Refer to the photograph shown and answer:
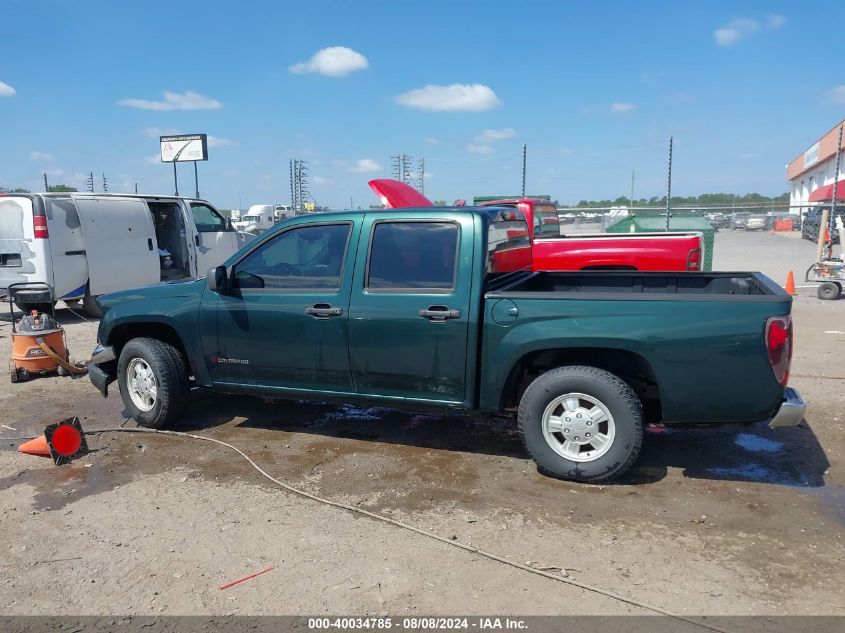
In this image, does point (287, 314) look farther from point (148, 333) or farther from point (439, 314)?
point (148, 333)

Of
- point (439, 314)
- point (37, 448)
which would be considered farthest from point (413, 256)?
point (37, 448)

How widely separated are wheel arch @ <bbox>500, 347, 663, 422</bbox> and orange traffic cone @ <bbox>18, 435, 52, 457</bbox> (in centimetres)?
341

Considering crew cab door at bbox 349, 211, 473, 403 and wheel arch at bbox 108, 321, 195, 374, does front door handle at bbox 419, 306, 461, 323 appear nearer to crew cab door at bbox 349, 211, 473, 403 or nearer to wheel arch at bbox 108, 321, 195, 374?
crew cab door at bbox 349, 211, 473, 403

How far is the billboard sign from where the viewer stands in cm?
2708

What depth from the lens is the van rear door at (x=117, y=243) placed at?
34.2ft

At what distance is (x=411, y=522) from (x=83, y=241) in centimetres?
877

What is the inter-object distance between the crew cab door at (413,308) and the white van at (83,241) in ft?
21.6

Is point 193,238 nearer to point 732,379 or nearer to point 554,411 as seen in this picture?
point 554,411

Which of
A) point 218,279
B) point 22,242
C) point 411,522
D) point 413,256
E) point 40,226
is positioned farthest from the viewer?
point 22,242

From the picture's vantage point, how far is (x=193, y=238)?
41.4 ft

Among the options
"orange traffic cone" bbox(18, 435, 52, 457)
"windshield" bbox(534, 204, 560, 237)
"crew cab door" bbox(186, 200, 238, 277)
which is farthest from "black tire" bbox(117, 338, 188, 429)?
"crew cab door" bbox(186, 200, 238, 277)

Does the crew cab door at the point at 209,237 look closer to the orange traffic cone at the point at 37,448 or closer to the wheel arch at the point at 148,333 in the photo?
the wheel arch at the point at 148,333

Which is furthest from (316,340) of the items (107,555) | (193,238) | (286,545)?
(193,238)

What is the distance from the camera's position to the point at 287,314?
15.8 ft
